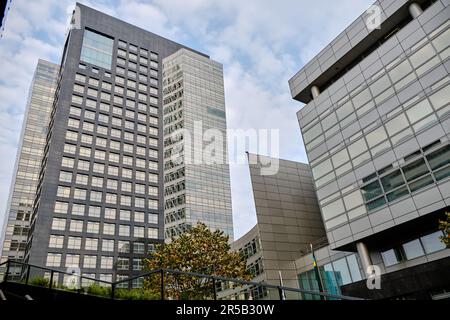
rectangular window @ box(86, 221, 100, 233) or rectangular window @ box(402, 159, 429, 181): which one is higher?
rectangular window @ box(86, 221, 100, 233)

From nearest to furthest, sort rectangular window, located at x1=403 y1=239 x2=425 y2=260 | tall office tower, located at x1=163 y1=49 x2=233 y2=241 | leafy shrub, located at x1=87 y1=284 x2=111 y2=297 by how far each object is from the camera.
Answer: leafy shrub, located at x1=87 y1=284 x2=111 y2=297 → rectangular window, located at x1=403 y1=239 x2=425 y2=260 → tall office tower, located at x1=163 y1=49 x2=233 y2=241

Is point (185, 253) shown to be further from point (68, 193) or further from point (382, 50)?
point (68, 193)

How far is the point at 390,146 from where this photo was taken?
96.2ft

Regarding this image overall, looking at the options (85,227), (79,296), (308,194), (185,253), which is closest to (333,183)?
(185,253)

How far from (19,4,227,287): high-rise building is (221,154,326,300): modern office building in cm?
3120

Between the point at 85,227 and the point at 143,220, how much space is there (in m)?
12.8

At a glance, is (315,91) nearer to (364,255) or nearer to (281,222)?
(364,255)

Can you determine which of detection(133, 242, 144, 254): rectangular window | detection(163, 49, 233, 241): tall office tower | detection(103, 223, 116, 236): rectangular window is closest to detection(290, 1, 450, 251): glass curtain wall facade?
detection(133, 242, 144, 254): rectangular window

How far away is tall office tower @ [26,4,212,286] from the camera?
69.7 m

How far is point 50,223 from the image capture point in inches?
2689

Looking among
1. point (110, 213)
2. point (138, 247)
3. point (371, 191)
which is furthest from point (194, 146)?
point (371, 191)

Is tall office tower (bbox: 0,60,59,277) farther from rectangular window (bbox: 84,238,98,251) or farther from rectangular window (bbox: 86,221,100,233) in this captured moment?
rectangular window (bbox: 84,238,98,251)

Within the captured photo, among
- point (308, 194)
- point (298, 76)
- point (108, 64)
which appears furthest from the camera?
point (108, 64)

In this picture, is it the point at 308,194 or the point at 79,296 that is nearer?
the point at 79,296
